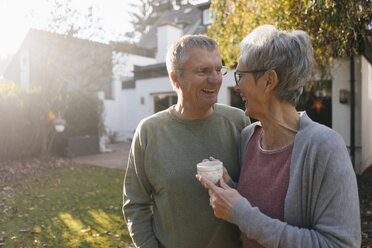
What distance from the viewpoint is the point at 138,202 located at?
189 cm

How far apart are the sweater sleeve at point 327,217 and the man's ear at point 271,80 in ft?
1.26

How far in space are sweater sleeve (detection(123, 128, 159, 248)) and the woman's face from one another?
76cm

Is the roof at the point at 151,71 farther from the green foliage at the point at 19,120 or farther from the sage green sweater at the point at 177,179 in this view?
the sage green sweater at the point at 177,179

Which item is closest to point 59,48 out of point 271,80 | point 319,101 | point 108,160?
point 108,160

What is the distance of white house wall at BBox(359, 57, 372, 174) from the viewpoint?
7773 millimetres

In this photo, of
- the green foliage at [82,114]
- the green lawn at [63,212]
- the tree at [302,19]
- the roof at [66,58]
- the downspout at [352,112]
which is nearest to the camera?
the tree at [302,19]

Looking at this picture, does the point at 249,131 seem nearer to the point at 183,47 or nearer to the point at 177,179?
the point at 177,179

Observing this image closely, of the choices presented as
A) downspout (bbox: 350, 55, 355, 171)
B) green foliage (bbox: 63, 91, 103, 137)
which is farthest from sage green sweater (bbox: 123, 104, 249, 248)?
green foliage (bbox: 63, 91, 103, 137)

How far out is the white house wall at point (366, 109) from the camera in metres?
7.77

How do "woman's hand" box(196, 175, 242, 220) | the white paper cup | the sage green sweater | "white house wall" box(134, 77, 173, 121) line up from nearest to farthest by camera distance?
1. "woman's hand" box(196, 175, 242, 220)
2. the white paper cup
3. the sage green sweater
4. "white house wall" box(134, 77, 173, 121)

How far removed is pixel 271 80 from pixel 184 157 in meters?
0.72

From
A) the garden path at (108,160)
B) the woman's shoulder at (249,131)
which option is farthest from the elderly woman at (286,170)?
the garden path at (108,160)

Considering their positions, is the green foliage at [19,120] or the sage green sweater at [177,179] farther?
the green foliage at [19,120]

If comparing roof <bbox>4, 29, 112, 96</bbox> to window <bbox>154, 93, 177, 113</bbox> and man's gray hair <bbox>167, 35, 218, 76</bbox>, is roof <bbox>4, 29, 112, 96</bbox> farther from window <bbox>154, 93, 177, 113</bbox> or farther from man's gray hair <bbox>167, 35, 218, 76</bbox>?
man's gray hair <bbox>167, 35, 218, 76</bbox>
